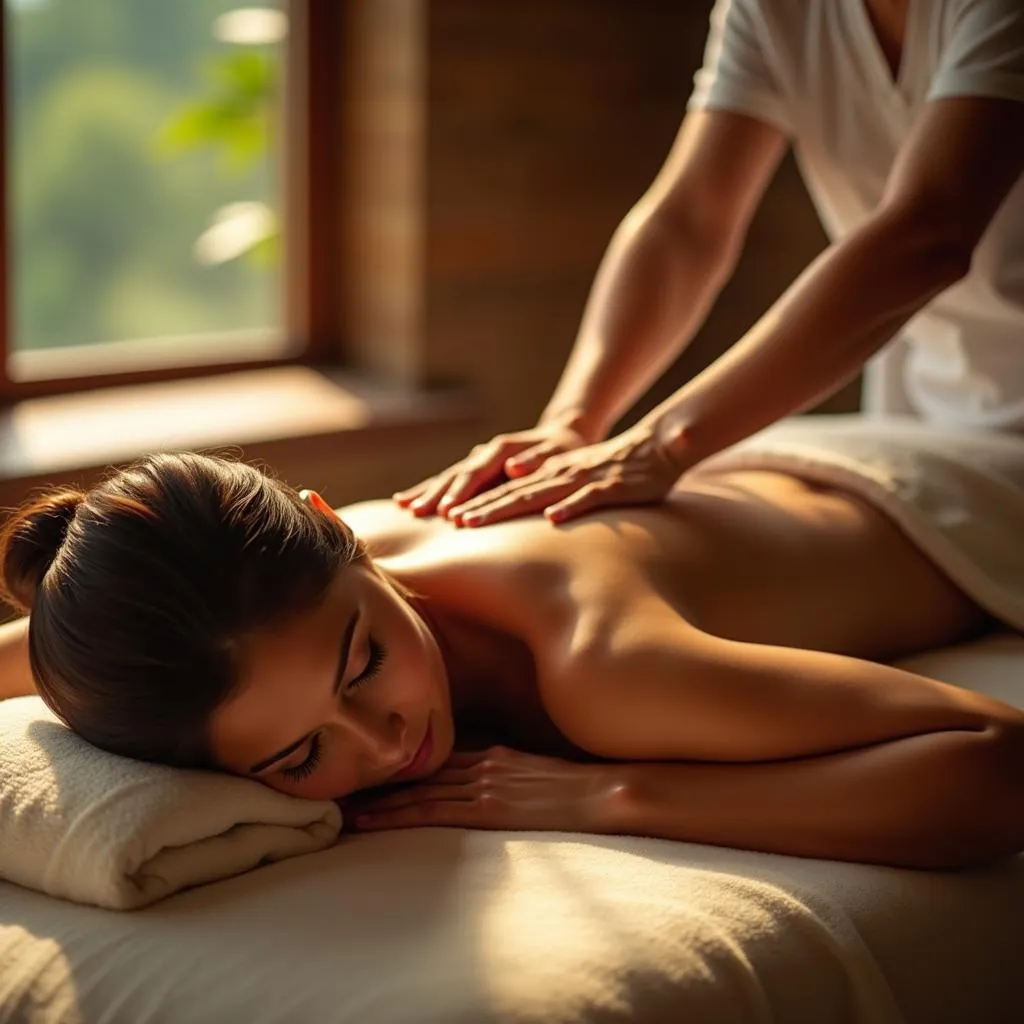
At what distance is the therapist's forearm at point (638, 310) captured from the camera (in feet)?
7.07

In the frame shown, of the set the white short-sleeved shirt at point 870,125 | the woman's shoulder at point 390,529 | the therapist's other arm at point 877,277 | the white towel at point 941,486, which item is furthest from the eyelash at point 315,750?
the white short-sleeved shirt at point 870,125

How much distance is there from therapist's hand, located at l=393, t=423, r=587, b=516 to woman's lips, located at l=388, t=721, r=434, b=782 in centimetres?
34

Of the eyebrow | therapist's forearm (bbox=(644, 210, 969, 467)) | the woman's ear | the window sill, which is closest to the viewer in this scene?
the eyebrow

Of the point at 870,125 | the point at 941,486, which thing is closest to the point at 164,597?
the point at 941,486

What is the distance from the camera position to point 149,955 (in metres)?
1.30

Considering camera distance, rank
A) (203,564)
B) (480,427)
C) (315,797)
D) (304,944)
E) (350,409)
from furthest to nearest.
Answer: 1. (480,427)
2. (350,409)
3. (315,797)
4. (203,564)
5. (304,944)

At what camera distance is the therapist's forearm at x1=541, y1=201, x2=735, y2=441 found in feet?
7.07

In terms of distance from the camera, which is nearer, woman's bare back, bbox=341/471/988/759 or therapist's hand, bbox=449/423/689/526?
woman's bare back, bbox=341/471/988/759

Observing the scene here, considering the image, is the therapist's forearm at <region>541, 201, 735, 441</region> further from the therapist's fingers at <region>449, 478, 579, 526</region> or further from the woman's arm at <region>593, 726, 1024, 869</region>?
the woman's arm at <region>593, 726, 1024, 869</region>

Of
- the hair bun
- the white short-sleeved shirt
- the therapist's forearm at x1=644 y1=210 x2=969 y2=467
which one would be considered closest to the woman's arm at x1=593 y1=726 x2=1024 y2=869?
the therapist's forearm at x1=644 y1=210 x2=969 y2=467

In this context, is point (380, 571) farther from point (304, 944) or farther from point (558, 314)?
point (558, 314)

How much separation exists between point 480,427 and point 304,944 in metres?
2.15

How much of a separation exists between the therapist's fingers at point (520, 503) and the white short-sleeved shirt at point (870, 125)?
0.64 meters

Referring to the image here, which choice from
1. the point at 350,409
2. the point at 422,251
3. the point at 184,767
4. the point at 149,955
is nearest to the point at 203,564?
the point at 184,767
